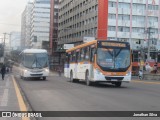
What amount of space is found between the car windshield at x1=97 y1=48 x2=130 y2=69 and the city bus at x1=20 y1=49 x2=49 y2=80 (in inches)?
540

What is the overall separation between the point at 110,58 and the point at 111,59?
9 cm

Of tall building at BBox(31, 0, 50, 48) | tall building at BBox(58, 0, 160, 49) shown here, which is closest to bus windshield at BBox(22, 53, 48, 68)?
tall building at BBox(58, 0, 160, 49)

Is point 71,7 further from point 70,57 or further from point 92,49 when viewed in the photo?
point 92,49

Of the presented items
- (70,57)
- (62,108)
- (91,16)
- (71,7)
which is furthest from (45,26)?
(62,108)

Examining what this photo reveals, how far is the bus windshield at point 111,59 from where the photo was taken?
26.3 metres

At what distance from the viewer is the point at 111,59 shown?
86.4 ft

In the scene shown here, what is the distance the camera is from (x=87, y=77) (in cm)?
2869

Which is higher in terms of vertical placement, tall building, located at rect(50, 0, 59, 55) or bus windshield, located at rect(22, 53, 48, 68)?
tall building, located at rect(50, 0, 59, 55)

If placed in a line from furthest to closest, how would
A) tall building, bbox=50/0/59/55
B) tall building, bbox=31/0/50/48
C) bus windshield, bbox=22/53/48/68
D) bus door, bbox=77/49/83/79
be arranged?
tall building, bbox=31/0/50/48, tall building, bbox=50/0/59/55, bus windshield, bbox=22/53/48/68, bus door, bbox=77/49/83/79

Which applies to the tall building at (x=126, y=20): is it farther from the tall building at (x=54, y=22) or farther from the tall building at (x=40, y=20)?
the tall building at (x=40, y=20)

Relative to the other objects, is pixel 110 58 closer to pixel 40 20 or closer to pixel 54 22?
pixel 54 22

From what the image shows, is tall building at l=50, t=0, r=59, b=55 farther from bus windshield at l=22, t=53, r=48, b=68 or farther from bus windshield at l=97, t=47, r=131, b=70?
bus windshield at l=97, t=47, r=131, b=70

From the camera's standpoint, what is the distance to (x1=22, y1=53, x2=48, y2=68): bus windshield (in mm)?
39219

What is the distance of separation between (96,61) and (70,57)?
9.84 meters
